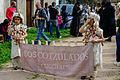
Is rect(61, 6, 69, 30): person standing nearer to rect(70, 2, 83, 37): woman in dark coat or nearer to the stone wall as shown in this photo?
the stone wall

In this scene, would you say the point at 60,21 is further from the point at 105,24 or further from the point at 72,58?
the point at 72,58

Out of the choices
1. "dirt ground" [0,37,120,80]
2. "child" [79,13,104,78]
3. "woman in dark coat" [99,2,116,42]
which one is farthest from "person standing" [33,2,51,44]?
"child" [79,13,104,78]

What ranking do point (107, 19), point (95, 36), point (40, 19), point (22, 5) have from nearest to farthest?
point (95, 36), point (40, 19), point (107, 19), point (22, 5)

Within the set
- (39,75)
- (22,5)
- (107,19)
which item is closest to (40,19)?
(107,19)

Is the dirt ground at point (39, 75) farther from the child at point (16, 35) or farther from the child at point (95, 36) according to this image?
the child at point (95, 36)

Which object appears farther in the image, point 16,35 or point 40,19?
point 40,19

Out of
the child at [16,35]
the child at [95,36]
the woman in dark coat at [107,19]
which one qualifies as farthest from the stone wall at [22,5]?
the child at [95,36]

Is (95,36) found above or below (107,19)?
below

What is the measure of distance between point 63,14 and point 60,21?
54cm

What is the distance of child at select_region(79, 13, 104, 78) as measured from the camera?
22.2ft

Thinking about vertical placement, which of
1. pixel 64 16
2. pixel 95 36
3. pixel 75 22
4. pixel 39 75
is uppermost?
pixel 64 16

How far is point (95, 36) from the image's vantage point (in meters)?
6.89

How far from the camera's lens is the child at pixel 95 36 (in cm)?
678

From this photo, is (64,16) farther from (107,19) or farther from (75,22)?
(107,19)
